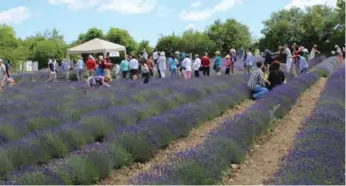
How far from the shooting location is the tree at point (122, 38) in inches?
2457

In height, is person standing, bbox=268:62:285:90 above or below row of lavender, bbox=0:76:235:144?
above

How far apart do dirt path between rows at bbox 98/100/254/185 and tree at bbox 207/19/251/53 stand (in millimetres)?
40386

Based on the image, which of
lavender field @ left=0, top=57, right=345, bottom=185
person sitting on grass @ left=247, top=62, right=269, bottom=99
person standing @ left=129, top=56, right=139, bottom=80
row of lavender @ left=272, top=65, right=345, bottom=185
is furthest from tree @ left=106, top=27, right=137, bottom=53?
row of lavender @ left=272, top=65, right=345, bottom=185

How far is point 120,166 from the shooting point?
6020mm

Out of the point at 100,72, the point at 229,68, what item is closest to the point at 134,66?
the point at 100,72

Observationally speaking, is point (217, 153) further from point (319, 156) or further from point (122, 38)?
point (122, 38)

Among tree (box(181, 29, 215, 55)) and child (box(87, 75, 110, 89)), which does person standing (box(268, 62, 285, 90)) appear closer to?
child (box(87, 75, 110, 89))

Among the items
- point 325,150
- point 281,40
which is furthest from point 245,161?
point 281,40

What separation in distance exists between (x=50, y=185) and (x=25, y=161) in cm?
153

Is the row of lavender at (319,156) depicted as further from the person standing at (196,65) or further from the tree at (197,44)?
the tree at (197,44)

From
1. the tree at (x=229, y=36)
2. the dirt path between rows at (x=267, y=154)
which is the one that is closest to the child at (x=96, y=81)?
the dirt path between rows at (x=267, y=154)

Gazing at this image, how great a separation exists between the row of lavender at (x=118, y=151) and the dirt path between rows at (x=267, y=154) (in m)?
1.18

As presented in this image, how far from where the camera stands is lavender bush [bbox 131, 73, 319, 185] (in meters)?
4.46

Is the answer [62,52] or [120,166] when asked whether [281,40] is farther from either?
[120,166]
